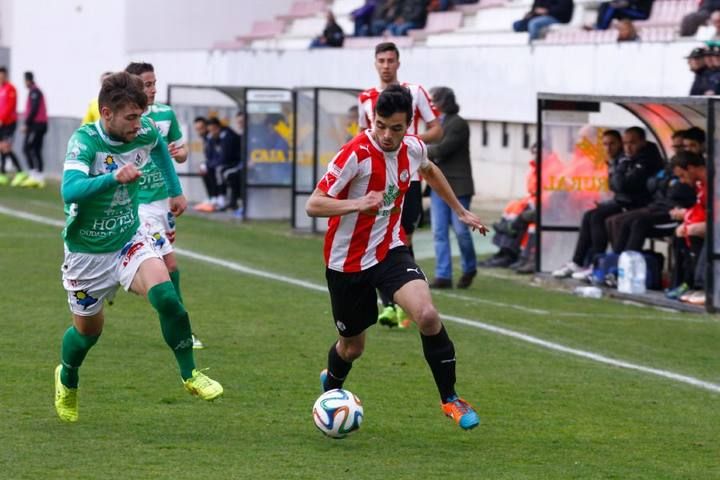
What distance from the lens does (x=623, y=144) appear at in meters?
16.0

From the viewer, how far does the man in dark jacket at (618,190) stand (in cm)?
1555

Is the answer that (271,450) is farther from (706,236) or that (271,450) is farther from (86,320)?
(706,236)

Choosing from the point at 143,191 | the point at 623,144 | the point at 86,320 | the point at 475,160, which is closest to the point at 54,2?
the point at 475,160

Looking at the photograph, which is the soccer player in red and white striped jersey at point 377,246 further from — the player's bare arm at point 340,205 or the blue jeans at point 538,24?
the blue jeans at point 538,24

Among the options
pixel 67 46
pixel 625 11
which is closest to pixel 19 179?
pixel 625 11

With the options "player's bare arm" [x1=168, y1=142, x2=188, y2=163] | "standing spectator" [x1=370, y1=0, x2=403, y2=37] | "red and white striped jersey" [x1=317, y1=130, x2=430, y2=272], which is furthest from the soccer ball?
"standing spectator" [x1=370, y1=0, x2=403, y2=37]

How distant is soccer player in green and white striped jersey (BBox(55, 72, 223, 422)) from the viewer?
307 inches

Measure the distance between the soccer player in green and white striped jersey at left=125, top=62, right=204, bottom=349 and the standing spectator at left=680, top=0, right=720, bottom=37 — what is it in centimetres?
1060

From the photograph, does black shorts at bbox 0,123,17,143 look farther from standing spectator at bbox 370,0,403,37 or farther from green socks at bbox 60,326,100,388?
green socks at bbox 60,326,100,388

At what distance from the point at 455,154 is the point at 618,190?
1.70 metres

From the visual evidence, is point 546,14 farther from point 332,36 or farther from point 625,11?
point 332,36

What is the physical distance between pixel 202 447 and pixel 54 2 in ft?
121

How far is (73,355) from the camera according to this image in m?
8.19

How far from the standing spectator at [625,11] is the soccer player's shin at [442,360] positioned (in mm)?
16011
